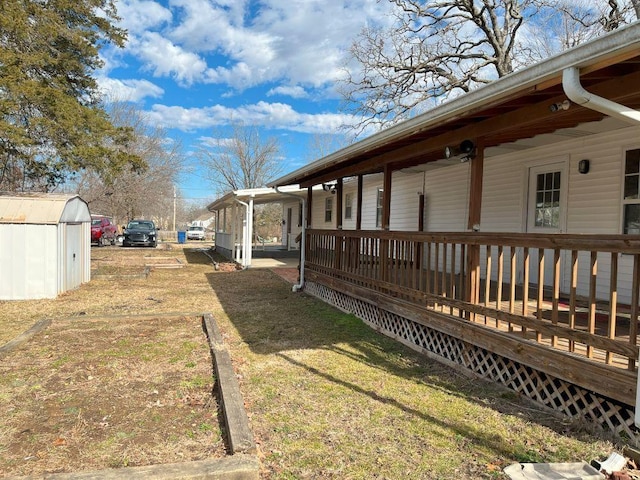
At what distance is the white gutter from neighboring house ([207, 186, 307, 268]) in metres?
8.55

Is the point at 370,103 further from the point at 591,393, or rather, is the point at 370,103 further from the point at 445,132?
the point at 591,393

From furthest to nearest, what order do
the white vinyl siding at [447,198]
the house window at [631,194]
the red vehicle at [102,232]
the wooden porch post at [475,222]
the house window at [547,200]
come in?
1. the red vehicle at [102,232]
2. the white vinyl siding at [447,198]
3. the house window at [547,200]
4. the house window at [631,194]
5. the wooden porch post at [475,222]

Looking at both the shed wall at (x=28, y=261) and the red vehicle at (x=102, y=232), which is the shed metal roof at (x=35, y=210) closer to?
the shed wall at (x=28, y=261)

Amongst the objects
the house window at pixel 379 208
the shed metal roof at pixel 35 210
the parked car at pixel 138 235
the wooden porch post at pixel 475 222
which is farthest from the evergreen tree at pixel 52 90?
the parked car at pixel 138 235

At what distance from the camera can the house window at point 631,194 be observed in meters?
5.42

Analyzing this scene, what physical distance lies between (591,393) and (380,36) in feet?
57.6

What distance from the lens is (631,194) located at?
18.0 ft

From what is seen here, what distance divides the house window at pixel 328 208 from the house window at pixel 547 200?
10.7m

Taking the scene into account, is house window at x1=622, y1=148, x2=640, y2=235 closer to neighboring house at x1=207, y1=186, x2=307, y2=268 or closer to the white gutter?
the white gutter

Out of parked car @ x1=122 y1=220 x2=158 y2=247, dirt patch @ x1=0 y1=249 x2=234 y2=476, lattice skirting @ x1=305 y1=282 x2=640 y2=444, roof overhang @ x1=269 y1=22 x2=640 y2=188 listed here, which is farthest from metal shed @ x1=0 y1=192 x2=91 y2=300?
parked car @ x1=122 y1=220 x2=158 y2=247

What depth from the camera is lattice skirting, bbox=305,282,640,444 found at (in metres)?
3.04

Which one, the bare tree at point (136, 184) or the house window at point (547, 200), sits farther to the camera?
the bare tree at point (136, 184)

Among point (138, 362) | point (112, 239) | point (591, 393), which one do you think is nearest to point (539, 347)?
point (591, 393)

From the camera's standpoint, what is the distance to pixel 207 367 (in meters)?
4.62
